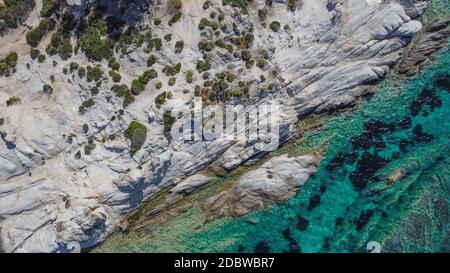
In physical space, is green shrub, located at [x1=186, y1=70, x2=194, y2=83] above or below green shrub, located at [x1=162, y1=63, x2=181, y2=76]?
below

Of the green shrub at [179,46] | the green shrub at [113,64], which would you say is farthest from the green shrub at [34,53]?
the green shrub at [179,46]

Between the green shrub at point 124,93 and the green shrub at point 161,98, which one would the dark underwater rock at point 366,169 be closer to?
the green shrub at point 161,98


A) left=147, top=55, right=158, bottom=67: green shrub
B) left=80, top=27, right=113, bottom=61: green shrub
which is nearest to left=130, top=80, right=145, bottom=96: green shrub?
left=147, top=55, right=158, bottom=67: green shrub

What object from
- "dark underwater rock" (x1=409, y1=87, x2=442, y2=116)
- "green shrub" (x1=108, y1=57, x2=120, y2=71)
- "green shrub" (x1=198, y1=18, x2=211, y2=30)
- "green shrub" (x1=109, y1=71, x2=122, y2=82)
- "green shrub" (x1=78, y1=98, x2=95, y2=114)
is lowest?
"dark underwater rock" (x1=409, y1=87, x2=442, y2=116)

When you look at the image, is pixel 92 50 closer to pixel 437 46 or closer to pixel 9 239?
pixel 9 239

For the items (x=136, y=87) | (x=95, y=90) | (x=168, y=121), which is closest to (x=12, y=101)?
(x=95, y=90)

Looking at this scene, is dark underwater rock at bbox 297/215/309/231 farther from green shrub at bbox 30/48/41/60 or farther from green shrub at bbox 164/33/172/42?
green shrub at bbox 30/48/41/60

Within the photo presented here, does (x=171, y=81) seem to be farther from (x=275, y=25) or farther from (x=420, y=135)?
(x=420, y=135)
